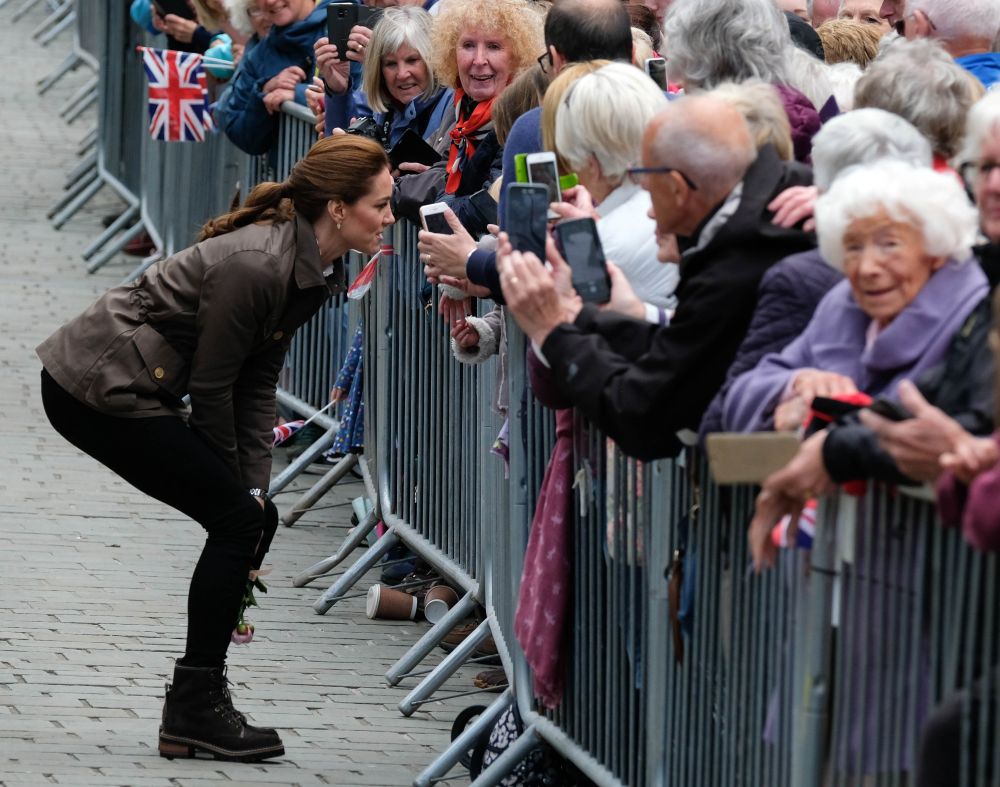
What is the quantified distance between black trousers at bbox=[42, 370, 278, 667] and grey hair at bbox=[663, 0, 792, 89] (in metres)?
A: 1.88

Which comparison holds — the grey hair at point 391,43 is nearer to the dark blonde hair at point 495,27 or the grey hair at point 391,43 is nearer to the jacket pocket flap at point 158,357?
the dark blonde hair at point 495,27

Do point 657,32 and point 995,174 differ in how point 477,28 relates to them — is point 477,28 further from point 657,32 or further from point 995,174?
point 995,174

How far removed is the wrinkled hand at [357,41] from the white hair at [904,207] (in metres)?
5.33

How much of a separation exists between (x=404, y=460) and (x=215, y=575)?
1.80m

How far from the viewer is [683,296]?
4.40 m

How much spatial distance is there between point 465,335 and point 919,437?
10.8 ft

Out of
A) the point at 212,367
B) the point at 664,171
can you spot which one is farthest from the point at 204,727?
the point at 664,171

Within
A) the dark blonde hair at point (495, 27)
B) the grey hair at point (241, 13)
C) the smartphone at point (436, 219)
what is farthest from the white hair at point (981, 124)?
the grey hair at point (241, 13)

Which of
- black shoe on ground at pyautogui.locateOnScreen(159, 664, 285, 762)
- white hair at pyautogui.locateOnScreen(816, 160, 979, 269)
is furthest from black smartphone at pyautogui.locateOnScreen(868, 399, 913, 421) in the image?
black shoe on ground at pyautogui.locateOnScreen(159, 664, 285, 762)

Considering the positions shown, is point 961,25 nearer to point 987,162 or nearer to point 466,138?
point 466,138

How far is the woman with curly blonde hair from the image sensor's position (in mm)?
7219

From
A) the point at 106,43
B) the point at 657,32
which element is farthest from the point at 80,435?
the point at 106,43

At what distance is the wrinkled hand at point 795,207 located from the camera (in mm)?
4414

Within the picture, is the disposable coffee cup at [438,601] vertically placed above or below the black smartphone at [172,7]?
below
